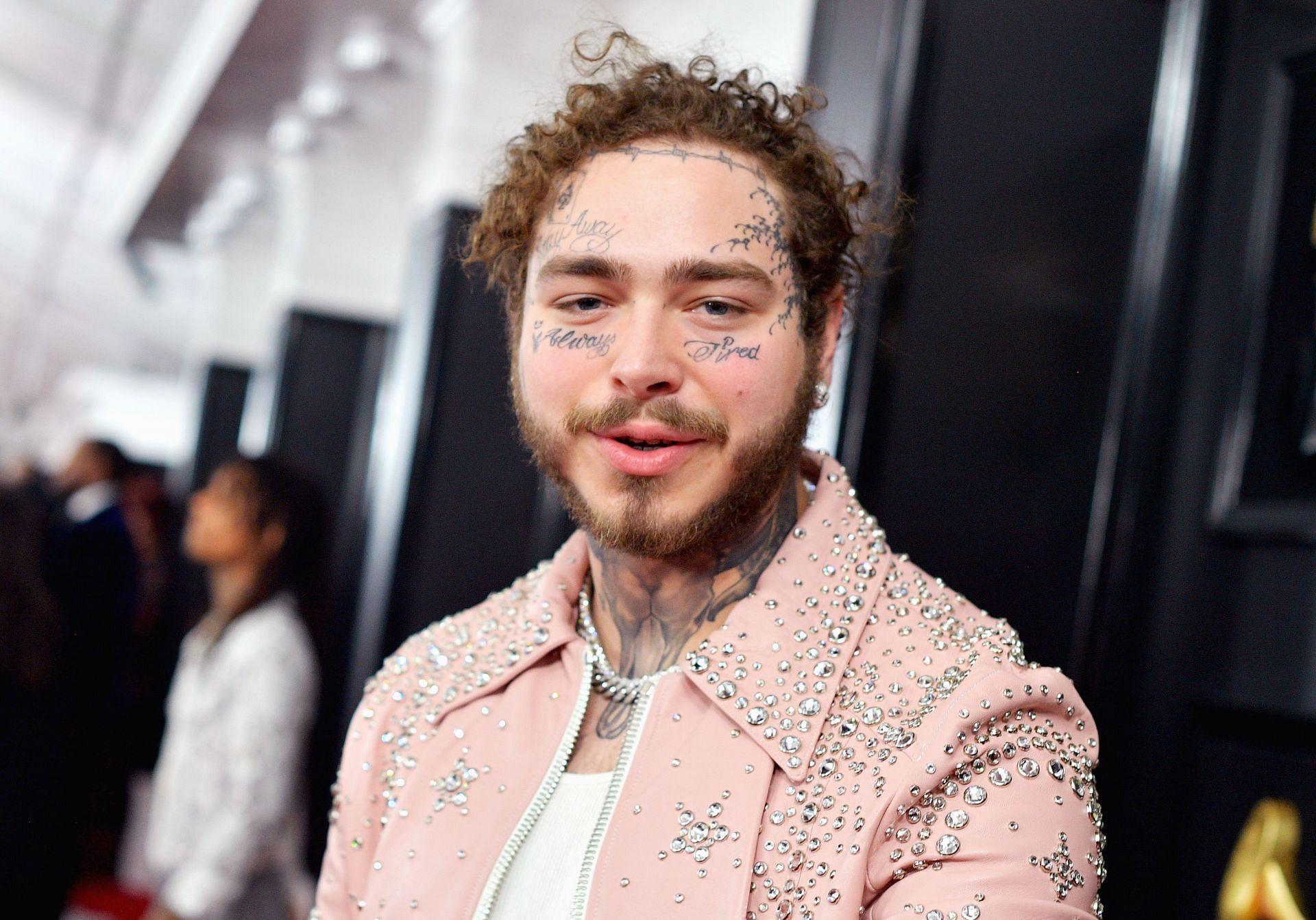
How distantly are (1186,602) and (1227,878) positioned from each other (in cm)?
36

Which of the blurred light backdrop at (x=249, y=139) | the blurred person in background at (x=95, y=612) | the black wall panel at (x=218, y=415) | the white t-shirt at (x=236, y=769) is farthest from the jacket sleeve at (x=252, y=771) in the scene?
the black wall panel at (x=218, y=415)

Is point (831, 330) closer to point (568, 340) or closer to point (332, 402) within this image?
point (568, 340)

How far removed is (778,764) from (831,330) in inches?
20.0

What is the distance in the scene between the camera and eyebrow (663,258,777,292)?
1.25 m

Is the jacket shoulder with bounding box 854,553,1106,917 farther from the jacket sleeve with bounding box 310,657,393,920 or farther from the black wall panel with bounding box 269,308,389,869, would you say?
the black wall panel with bounding box 269,308,389,869

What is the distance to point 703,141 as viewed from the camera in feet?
4.33

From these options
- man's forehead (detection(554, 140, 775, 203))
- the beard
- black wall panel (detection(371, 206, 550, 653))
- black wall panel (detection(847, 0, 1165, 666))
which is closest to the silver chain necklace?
the beard

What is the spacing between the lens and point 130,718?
16.5ft

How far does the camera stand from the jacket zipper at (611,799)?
44.8 inches

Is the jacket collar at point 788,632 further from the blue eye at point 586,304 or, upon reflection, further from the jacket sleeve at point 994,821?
the blue eye at point 586,304

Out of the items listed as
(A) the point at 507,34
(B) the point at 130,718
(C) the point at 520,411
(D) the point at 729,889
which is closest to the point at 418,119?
(A) the point at 507,34

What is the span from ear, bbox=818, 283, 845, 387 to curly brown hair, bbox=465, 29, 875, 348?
0.01 metres

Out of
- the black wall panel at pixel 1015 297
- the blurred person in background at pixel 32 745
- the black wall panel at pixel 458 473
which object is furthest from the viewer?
the black wall panel at pixel 458 473

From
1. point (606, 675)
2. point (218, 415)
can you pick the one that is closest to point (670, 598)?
point (606, 675)
